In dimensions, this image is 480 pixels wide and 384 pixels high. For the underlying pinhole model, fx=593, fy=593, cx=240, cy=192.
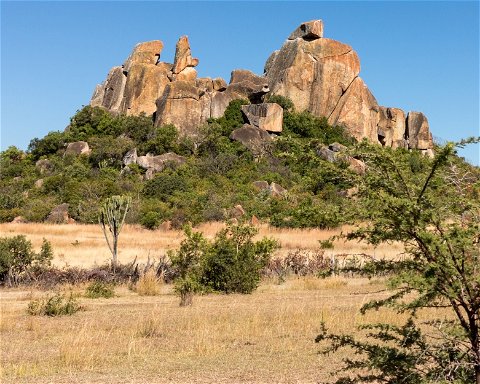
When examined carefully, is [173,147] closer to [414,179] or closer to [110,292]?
[110,292]

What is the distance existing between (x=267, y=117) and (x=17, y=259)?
41317 mm

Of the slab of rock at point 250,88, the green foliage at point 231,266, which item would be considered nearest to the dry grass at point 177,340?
the green foliage at point 231,266

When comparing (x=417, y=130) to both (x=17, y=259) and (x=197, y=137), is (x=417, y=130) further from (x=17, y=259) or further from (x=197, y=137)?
(x=17, y=259)

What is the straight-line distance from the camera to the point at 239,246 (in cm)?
1733

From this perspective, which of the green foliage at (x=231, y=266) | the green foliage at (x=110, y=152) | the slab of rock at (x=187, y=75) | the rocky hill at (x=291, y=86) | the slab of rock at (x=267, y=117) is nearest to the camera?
the green foliage at (x=231, y=266)

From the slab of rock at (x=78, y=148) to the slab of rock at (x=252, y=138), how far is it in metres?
13.7

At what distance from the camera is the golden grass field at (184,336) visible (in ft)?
24.5

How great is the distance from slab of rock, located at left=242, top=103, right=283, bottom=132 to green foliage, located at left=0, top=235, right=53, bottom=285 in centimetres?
4029

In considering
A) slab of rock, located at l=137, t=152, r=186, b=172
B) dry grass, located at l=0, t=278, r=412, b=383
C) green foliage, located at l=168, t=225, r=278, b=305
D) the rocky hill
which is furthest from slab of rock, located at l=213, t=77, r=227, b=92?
dry grass, located at l=0, t=278, r=412, b=383

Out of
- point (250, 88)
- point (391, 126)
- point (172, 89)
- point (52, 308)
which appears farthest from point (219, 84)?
point (52, 308)

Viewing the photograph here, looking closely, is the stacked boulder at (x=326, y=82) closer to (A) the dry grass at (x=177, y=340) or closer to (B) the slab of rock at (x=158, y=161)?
(B) the slab of rock at (x=158, y=161)

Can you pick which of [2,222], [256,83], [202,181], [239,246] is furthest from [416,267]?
[256,83]

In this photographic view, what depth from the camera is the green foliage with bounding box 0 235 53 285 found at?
54.3 feet

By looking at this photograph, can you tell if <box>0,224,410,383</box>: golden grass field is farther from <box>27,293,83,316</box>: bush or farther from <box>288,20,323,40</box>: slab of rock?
<box>288,20,323,40</box>: slab of rock
